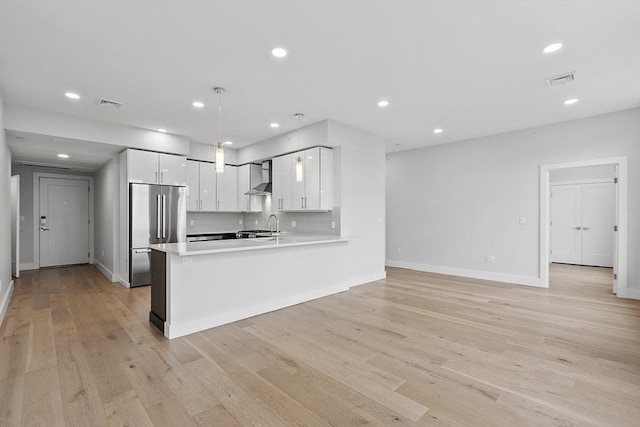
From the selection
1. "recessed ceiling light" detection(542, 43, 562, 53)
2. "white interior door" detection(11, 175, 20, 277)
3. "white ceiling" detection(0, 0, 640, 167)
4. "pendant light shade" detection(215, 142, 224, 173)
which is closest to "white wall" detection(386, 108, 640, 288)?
"white ceiling" detection(0, 0, 640, 167)

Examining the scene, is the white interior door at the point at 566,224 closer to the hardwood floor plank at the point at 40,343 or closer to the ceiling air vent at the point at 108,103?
the ceiling air vent at the point at 108,103

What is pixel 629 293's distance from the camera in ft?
15.3

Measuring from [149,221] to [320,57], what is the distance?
437cm

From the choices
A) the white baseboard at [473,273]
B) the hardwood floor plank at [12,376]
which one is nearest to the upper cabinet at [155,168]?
the hardwood floor plank at [12,376]

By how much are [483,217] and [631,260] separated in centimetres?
219

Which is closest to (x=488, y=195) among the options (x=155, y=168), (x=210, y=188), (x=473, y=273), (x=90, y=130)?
(x=473, y=273)

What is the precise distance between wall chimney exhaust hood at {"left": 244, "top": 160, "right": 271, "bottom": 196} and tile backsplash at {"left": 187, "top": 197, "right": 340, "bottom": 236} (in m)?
0.37

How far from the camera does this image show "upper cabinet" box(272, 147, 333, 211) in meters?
5.22

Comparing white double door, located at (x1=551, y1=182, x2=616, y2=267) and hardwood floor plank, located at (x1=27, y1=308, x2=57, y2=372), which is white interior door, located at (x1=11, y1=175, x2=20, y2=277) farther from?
white double door, located at (x1=551, y1=182, x2=616, y2=267)

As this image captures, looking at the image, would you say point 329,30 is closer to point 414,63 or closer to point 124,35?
point 414,63

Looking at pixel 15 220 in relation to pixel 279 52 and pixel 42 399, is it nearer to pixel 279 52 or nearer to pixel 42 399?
pixel 42 399

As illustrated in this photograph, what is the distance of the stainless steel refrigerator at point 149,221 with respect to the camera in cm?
542

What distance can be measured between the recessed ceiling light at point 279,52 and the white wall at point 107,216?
4.61 metres

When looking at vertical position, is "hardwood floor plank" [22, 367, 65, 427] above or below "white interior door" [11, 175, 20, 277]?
below
